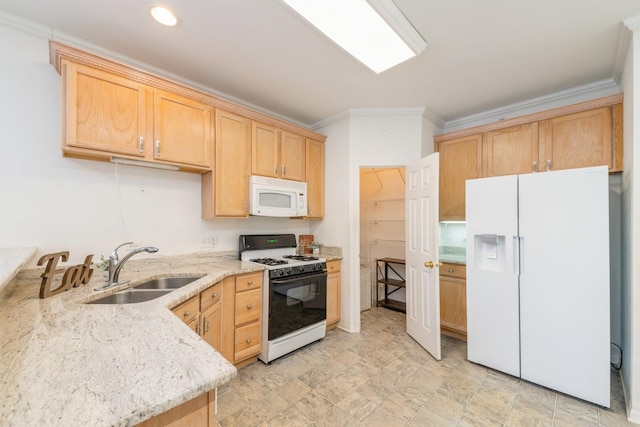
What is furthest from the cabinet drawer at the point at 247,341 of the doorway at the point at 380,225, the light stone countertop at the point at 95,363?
the doorway at the point at 380,225

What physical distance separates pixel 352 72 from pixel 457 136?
166 centimetres

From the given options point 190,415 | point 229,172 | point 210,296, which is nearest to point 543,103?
point 229,172

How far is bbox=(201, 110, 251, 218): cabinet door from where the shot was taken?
101 inches

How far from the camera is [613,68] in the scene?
2.35 m

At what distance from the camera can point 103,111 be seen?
193cm

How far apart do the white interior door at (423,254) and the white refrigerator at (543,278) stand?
0.31 metres

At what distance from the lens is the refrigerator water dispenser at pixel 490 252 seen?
7.96 feet

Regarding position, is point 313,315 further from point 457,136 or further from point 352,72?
point 457,136

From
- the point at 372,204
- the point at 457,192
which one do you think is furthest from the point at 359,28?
the point at 372,204

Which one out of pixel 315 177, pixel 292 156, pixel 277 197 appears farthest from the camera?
pixel 315 177

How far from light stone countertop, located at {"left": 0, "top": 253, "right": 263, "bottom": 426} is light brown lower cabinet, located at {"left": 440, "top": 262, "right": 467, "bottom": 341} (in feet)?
9.34

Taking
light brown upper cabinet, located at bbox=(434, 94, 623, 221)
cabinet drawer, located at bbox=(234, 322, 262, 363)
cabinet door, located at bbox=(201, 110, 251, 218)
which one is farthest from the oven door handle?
light brown upper cabinet, located at bbox=(434, 94, 623, 221)

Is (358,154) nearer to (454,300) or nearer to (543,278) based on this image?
(454,300)

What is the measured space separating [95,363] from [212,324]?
1.33m
